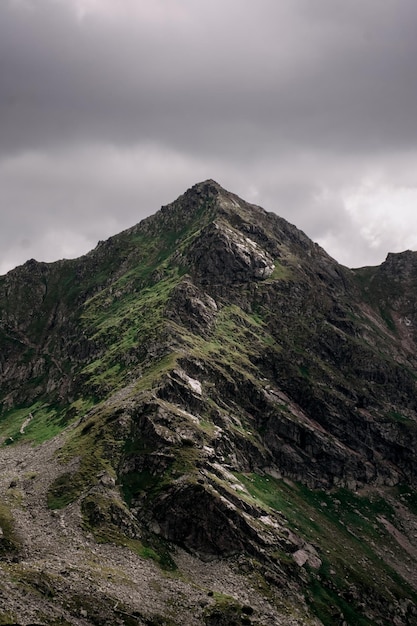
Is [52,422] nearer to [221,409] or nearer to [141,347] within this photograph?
[141,347]

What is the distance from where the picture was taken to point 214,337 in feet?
614

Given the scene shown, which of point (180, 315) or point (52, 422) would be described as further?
point (180, 315)

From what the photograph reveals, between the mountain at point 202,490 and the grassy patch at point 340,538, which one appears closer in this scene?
the mountain at point 202,490

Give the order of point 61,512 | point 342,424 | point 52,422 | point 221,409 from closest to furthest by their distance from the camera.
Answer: point 61,512 → point 221,409 → point 52,422 → point 342,424

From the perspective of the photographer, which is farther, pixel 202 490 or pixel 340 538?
pixel 340 538

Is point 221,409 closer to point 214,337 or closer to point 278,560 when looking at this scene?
point 214,337

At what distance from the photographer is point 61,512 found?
101 meters

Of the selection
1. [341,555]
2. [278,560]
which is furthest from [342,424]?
[278,560]

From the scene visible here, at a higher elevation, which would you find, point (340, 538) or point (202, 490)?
point (202, 490)

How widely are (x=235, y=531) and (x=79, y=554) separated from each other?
33.8 metres

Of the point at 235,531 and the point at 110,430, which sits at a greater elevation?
the point at 110,430

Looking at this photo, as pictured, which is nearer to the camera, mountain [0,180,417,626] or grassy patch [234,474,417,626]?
mountain [0,180,417,626]

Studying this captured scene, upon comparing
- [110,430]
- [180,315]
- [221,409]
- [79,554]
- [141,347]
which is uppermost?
[180,315]

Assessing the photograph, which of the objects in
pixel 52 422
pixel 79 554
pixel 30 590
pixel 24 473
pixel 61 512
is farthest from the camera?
pixel 52 422
